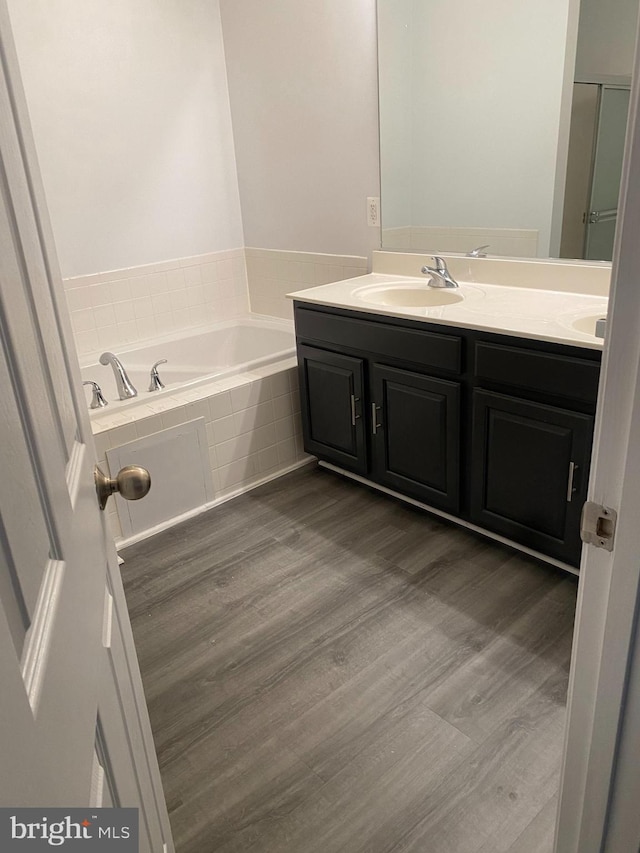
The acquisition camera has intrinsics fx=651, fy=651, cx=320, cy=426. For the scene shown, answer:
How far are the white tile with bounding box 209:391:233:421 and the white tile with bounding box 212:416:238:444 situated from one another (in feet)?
0.07

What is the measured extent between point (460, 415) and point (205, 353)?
1712 millimetres

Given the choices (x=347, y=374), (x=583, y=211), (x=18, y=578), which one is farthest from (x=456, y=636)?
(x=18, y=578)

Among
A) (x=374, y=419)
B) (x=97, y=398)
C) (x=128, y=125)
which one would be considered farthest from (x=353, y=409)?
(x=128, y=125)

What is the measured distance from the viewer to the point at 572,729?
2.86 ft

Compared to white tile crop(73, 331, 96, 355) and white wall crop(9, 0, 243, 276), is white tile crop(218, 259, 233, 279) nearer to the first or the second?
white wall crop(9, 0, 243, 276)

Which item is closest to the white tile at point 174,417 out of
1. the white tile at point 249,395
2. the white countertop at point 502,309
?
the white tile at point 249,395

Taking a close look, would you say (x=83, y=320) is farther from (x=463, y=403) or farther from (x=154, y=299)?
(x=463, y=403)

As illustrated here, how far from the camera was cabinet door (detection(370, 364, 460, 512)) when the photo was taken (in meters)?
2.29

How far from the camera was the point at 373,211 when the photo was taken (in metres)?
2.92

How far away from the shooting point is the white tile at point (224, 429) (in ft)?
9.02

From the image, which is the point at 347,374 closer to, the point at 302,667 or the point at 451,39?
the point at 302,667

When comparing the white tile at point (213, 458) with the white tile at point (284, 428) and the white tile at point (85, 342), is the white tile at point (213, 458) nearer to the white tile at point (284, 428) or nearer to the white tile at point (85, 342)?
the white tile at point (284, 428)

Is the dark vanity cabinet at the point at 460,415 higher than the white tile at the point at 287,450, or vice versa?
the dark vanity cabinet at the point at 460,415

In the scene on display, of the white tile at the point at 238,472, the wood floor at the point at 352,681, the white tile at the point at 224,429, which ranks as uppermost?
the white tile at the point at 224,429
